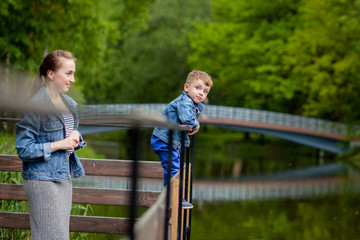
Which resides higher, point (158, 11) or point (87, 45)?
point (158, 11)

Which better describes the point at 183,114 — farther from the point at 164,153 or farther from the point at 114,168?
the point at 114,168

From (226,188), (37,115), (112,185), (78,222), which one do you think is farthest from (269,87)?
(37,115)

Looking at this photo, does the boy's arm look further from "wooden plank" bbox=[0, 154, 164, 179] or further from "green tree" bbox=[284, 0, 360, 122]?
"green tree" bbox=[284, 0, 360, 122]

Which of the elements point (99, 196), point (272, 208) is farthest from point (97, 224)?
point (272, 208)

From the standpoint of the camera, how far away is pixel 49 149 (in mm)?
2824

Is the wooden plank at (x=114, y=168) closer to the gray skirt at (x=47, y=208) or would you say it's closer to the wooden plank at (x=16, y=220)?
the wooden plank at (x=16, y=220)

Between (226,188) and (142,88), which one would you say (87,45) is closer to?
(226,188)

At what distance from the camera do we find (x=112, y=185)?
12.8 m

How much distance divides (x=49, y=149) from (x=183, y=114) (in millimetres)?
1467

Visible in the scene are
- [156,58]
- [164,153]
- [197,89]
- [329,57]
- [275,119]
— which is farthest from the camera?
[156,58]

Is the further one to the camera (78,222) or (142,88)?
(142,88)

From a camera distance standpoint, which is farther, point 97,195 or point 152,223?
point 97,195

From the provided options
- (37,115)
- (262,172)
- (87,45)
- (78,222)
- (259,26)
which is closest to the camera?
(37,115)

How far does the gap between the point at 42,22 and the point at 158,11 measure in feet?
74.7
